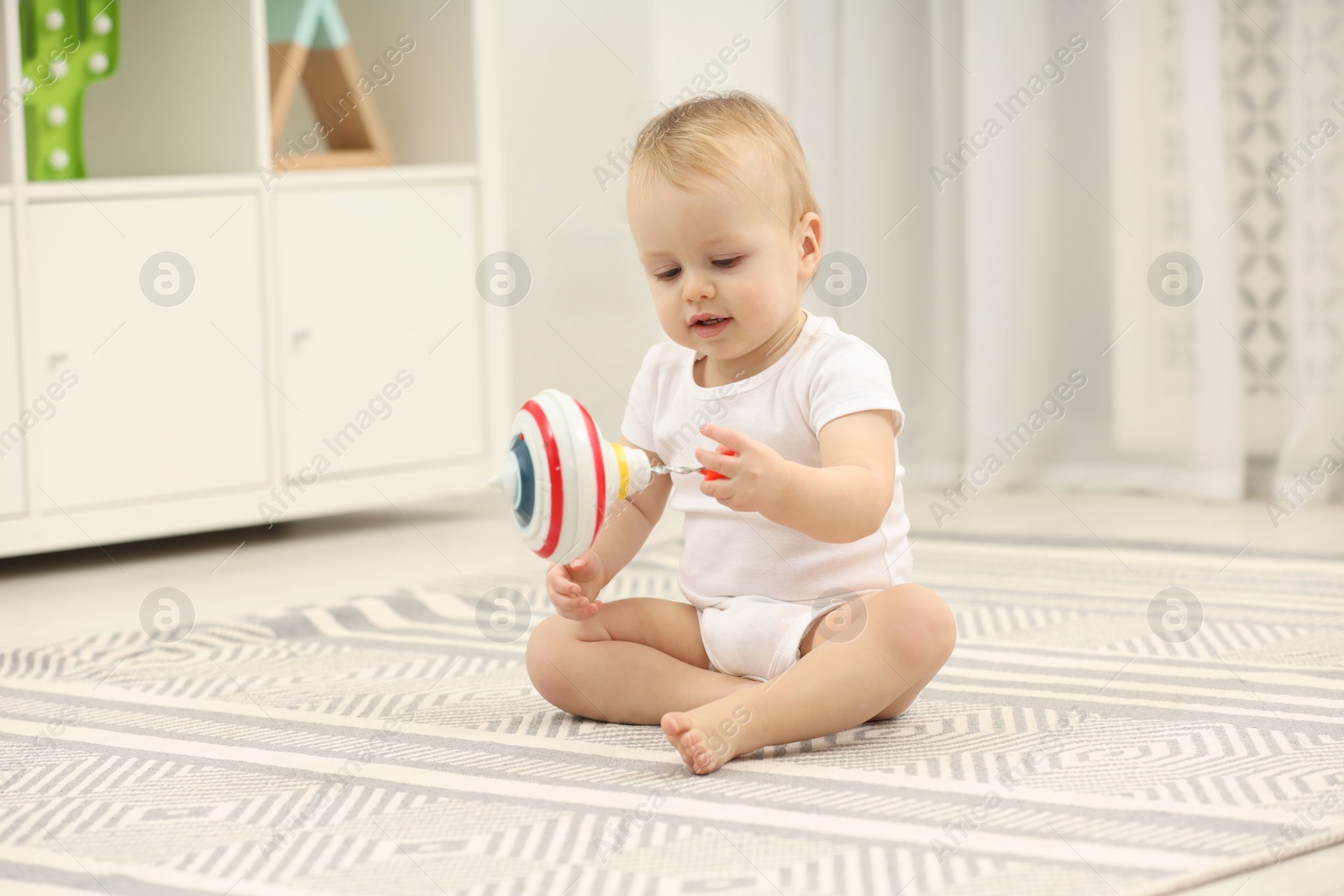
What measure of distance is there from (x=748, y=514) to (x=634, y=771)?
0.20 meters

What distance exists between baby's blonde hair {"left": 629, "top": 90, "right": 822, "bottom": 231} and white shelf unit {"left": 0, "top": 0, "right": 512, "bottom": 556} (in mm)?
897

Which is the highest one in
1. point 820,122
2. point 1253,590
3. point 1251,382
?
point 820,122

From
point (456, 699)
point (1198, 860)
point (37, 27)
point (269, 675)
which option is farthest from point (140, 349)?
point (1198, 860)

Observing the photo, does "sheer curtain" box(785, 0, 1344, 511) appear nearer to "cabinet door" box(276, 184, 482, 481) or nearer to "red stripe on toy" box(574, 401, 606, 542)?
"cabinet door" box(276, 184, 482, 481)

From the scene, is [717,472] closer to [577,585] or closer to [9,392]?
[577,585]

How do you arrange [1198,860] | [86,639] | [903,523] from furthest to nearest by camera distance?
[86,639], [903,523], [1198,860]

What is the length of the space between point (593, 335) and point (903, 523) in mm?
1359

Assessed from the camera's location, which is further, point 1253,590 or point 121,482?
point 121,482

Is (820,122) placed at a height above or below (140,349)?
above

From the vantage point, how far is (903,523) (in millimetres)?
1068

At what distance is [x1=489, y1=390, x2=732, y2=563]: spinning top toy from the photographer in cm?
89

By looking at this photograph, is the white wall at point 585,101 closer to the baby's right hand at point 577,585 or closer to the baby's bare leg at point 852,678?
the baby's right hand at point 577,585

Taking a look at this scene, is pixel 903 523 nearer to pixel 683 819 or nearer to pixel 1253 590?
pixel 683 819

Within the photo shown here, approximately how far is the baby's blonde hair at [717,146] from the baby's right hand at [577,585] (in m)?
0.26
